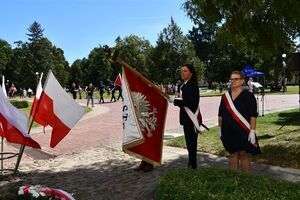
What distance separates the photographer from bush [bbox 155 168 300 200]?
14.6ft

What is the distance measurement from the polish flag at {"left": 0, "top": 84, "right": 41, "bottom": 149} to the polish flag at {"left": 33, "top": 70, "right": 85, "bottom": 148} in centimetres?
80

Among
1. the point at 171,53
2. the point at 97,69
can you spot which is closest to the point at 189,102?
the point at 171,53

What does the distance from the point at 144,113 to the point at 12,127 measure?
2.36 metres

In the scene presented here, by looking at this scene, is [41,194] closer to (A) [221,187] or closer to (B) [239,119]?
(A) [221,187]

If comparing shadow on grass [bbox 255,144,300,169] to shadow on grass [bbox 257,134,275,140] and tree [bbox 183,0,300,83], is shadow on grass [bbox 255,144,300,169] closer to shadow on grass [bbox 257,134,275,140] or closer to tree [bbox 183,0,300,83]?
shadow on grass [bbox 257,134,275,140]

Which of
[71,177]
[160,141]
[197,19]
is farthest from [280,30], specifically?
[71,177]

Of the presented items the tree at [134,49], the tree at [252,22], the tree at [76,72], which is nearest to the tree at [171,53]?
the tree at [134,49]

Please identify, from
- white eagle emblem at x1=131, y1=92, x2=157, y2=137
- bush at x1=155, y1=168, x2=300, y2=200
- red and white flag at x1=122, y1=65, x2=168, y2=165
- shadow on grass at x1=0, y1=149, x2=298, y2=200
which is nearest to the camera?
bush at x1=155, y1=168, x2=300, y2=200

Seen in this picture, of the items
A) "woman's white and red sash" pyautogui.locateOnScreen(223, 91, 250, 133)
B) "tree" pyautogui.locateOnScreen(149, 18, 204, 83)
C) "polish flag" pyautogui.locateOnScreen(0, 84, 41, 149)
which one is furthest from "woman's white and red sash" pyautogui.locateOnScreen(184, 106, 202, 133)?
"tree" pyautogui.locateOnScreen(149, 18, 204, 83)

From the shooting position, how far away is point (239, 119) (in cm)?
656

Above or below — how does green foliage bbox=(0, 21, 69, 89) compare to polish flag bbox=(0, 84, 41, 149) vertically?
above

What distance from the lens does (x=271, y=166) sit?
8.66 metres

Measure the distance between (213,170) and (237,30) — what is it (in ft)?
17.3

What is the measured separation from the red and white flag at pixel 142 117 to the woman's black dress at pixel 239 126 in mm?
1849
